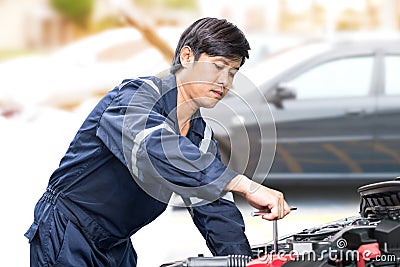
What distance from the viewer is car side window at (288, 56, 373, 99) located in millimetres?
5266

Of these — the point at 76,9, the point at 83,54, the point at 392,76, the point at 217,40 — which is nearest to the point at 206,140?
the point at 217,40

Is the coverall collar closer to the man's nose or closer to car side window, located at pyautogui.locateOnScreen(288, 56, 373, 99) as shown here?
the man's nose

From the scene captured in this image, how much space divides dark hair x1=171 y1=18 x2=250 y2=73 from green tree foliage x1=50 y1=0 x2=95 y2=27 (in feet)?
13.3

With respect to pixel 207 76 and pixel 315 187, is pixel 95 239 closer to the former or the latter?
pixel 207 76

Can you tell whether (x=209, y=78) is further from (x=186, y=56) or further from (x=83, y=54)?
(x=83, y=54)

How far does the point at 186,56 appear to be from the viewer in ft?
5.53

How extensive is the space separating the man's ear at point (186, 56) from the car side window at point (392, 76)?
3.84 meters

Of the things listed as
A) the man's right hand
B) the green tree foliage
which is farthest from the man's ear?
the green tree foliage

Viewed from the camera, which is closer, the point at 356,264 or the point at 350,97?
the point at 356,264

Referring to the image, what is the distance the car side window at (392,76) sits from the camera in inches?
209

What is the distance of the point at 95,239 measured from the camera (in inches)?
68.8

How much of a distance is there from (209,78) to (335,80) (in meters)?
3.76

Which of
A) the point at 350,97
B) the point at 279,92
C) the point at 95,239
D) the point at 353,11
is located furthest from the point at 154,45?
the point at 95,239

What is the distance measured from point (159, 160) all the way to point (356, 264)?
0.44 m
